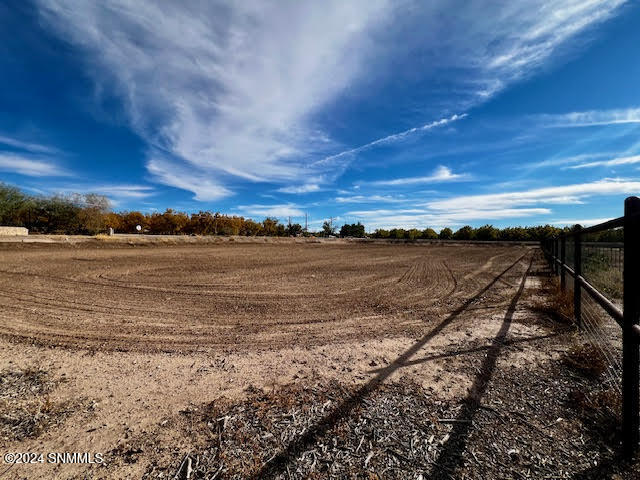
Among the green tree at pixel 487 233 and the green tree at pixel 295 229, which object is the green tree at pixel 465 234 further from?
the green tree at pixel 295 229

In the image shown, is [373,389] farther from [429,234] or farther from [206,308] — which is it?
[429,234]

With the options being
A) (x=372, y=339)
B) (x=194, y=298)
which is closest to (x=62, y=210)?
(x=194, y=298)

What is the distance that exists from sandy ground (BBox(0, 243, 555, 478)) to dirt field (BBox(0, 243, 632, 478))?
22mm

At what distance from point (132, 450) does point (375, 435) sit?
2226mm

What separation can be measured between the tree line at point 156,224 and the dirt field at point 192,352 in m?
2.97

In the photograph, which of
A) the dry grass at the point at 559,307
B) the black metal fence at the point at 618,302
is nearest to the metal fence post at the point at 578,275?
the black metal fence at the point at 618,302

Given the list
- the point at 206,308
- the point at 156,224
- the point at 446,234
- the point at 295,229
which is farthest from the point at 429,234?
the point at 206,308

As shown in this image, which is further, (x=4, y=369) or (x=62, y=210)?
(x=62, y=210)

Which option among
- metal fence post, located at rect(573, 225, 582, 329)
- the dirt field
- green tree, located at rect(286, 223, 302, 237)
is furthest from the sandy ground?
green tree, located at rect(286, 223, 302, 237)

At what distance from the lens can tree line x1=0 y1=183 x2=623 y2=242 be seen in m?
57.0

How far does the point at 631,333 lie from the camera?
2502 millimetres

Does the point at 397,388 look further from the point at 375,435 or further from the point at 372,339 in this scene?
the point at 372,339

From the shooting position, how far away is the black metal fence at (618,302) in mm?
2447

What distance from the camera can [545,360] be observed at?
4160mm
